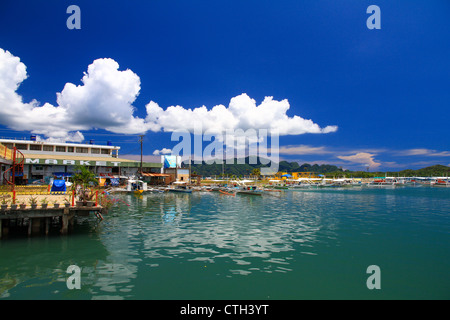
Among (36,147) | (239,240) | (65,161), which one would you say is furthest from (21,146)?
(239,240)

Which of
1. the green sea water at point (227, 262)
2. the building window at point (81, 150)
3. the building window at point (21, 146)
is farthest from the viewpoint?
the building window at point (81, 150)

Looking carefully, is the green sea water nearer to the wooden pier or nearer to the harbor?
the harbor

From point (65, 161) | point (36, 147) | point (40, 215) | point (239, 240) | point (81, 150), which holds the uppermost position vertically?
point (36, 147)

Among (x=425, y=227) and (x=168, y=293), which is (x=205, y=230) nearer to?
(x=168, y=293)

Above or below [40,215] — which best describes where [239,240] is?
below

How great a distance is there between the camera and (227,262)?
15992mm

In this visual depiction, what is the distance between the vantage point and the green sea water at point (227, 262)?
12.3 metres

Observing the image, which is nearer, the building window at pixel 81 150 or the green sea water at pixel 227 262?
the green sea water at pixel 227 262

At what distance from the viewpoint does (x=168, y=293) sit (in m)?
12.0

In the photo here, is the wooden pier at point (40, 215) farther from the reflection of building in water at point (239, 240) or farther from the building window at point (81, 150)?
the building window at point (81, 150)

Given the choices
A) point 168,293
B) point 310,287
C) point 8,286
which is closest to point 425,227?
point 310,287

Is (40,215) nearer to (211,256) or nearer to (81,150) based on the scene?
(211,256)

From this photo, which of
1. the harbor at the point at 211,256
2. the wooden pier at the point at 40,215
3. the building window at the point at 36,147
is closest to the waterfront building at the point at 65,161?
the building window at the point at 36,147
